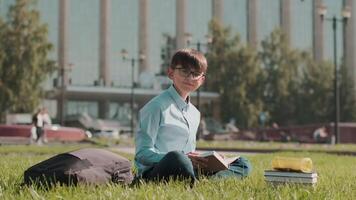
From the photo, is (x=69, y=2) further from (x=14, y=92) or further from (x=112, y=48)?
(x=14, y=92)

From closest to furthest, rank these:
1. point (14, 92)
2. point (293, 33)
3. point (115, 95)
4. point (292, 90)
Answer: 1. point (14, 92)
2. point (292, 90)
3. point (115, 95)
4. point (293, 33)

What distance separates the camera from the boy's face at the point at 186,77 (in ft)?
16.7

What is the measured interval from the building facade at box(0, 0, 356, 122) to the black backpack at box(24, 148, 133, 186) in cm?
5150

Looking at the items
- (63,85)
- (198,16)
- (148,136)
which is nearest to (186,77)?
(148,136)

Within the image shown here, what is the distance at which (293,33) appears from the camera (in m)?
68.1

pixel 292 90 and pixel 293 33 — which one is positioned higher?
pixel 293 33

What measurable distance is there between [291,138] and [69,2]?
31.2 meters

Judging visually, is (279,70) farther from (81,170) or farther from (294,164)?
(81,170)

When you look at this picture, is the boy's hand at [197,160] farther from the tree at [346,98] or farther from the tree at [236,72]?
the tree at [346,98]

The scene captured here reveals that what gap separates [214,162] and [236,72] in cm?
4589

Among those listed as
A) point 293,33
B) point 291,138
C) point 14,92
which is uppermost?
point 293,33

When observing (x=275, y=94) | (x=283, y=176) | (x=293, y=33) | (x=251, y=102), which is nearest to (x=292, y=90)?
(x=275, y=94)

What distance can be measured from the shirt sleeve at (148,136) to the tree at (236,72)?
150 feet

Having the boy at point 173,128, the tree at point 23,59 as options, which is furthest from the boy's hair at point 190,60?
the tree at point 23,59
